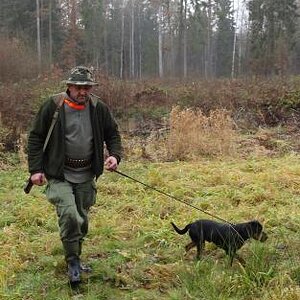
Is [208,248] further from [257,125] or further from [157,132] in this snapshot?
[257,125]

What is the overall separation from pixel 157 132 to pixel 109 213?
7289 millimetres

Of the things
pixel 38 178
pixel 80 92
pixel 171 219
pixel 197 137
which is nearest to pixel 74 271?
pixel 38 178

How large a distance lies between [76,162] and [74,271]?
3.11 feet

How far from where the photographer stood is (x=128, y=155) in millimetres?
11359

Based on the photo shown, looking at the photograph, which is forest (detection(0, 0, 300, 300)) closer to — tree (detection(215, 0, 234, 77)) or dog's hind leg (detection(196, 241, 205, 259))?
dog's hind leg (detection(196, 241, 205, 259))

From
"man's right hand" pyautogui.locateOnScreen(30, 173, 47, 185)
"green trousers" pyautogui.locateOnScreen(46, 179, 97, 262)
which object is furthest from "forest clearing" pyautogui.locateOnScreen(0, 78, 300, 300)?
"man's right hand" pyautogui.locateOnScreen(30, 173, 47, 185)

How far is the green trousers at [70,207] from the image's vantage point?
4.21m

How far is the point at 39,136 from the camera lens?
14.1ft

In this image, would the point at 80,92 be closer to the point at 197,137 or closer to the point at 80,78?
the point at 80,78

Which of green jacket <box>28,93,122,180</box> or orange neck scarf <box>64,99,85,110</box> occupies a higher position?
orange neck scarf <box>64,99,85,110</box>

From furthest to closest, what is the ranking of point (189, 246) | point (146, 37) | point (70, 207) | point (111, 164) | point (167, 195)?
1. point (146, 37)
2. point (167, 195)
3. point (189, 246)
4. point (111, 164)
5. point (70, 207)

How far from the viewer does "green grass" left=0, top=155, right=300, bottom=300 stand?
13.4 feet

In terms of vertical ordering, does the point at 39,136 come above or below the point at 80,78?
below

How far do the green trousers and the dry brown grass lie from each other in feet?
21.4
